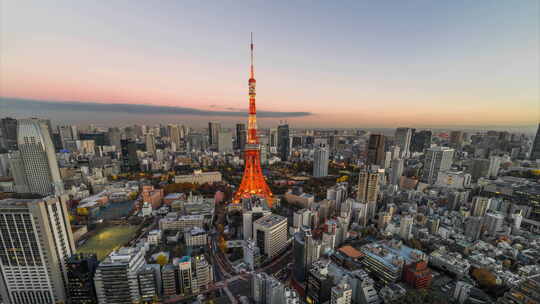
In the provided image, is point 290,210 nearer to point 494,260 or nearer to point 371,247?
point 371,247

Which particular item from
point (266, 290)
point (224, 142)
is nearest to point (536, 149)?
point (266, 290)

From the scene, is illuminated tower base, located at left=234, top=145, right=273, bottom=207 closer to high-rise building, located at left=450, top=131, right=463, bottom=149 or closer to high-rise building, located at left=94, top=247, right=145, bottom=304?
high-rise building, located at left=94, top=247, right=145, bottom=304

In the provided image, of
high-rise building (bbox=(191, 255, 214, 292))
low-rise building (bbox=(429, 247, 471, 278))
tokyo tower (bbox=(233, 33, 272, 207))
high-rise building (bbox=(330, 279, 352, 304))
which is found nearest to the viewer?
high-rise building (bbox=(330, 279, 352, 304))

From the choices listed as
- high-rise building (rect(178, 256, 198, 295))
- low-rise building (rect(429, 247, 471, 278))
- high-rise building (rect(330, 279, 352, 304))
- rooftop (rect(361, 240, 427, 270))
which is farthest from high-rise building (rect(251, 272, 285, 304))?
low-rise building (rect(429, 247, 471, 278))

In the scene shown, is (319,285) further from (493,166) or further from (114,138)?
(114,138)

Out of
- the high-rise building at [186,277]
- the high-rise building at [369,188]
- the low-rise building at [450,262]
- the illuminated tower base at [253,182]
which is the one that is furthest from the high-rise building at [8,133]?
the low-rise building at [450,262]
